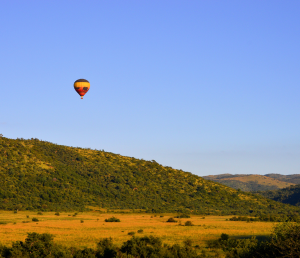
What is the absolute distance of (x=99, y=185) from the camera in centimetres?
10500

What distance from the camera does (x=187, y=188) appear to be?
373 feet

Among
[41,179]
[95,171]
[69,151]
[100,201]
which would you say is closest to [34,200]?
[41,179]

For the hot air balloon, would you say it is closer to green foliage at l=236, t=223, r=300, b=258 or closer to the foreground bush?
the foreground bush

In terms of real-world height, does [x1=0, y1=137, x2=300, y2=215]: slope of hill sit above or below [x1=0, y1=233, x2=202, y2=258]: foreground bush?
above

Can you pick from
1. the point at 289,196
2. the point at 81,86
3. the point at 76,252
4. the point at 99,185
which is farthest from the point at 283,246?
the point at 289,196

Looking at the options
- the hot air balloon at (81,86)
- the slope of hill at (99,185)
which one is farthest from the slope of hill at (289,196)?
the hot air balloon at (81,86)

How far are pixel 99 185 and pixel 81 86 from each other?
4141 centimetres

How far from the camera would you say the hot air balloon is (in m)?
69.4

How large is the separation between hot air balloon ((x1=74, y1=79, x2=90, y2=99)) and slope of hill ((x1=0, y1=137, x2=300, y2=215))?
84.9ft

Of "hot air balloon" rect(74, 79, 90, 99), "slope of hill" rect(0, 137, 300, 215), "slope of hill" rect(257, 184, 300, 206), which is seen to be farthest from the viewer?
"slope of hill" rect(257, 184, 300, 206)

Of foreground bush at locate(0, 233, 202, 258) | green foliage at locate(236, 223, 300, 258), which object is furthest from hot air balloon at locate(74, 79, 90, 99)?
green foliage at locate(236, 223, 300, 258)

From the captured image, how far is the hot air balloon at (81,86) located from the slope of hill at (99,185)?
84.9 ft

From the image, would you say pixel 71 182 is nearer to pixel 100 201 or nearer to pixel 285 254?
pixel 100 201

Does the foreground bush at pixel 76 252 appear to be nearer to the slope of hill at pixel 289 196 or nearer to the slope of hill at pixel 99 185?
the slope of hill at pixel 99 185
